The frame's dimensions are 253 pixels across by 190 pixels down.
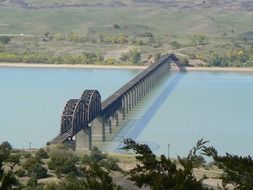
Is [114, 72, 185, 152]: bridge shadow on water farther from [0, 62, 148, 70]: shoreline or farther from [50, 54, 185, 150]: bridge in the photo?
[0, 62, 148, 70]: shoreline

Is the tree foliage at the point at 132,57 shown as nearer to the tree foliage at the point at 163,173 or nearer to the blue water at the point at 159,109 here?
the blue water at the point at 159,109

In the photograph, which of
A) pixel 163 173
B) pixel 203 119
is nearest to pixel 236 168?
pixel 163 173

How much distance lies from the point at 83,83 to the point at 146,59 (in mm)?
24655

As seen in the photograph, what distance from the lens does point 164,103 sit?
5544 centimetres

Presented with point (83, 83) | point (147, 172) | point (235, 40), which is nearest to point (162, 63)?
point (83, 83)

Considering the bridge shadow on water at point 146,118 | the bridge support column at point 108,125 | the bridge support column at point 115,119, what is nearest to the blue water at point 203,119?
the bridge shadow on water at point 146,118

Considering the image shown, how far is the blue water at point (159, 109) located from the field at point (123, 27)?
2008 cm

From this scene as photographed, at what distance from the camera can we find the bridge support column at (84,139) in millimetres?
38141

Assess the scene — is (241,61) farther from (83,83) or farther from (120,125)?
(120,125)

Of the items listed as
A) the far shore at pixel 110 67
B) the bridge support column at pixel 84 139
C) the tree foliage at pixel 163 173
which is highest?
the tree foliage at pixel 163 173

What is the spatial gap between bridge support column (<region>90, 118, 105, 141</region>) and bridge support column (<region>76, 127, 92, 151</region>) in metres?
3.02

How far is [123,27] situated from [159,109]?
282ft

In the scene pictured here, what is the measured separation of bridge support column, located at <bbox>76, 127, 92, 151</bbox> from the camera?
38141mm

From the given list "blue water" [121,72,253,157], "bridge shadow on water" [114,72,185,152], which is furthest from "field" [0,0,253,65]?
"blue water" [121,72,253,157]
